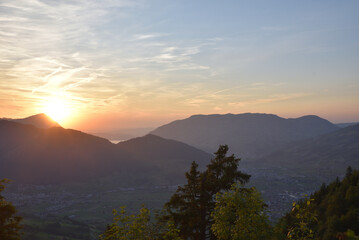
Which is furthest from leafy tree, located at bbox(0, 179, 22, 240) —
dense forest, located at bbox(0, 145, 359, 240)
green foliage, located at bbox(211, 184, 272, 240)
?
green foliage, located at bbox(211, 184, 272, 240)

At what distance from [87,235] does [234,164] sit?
18442 centimetres

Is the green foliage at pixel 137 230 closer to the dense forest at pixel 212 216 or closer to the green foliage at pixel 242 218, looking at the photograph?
the dense forest at pixel 212 216

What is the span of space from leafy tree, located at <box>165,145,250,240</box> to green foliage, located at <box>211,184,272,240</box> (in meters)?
11.7

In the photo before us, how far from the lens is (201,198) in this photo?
3741 cm

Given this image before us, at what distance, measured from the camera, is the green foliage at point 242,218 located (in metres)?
22.8

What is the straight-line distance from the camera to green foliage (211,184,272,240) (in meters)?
22.8

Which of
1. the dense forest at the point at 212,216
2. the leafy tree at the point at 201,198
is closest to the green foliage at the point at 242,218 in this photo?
the dense forest at the point at 212,216

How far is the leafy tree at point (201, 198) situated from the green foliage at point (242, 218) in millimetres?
11652

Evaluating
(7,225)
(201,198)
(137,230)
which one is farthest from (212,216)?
(7,225)

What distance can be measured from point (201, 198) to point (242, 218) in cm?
1470

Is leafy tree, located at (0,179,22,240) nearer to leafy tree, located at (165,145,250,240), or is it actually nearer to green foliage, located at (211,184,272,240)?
leafy tree, located at (165,145,250,240)

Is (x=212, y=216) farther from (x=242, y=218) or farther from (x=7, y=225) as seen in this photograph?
(x=7, y=225)

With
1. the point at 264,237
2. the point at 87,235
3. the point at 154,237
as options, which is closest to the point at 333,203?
the point at 264,237

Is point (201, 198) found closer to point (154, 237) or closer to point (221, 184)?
point (221, 184)
